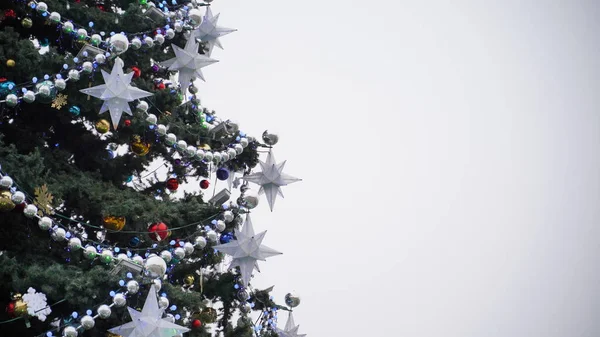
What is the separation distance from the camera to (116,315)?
205 inches

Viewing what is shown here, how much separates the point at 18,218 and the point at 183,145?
68.4 inches

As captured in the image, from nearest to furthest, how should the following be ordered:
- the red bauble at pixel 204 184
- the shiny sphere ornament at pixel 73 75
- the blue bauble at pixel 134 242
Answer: the shiny sphere ornament at pixel 73 75 → the blue bauble at pixel 134 242 → the red bauble at pixel 204 184

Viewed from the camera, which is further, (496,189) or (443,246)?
(496,189)

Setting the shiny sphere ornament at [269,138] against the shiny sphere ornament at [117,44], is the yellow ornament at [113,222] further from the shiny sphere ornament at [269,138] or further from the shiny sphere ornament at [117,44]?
the shiny sphere ornament at [269,138]

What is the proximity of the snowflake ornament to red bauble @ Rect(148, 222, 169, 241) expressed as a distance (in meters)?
1.26

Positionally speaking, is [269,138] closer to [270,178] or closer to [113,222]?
[270,178]

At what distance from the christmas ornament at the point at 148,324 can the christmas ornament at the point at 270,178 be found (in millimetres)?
2378

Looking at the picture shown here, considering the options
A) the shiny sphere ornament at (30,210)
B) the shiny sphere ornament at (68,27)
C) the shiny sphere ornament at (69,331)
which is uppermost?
the shiny sphere ornament at (68,27)

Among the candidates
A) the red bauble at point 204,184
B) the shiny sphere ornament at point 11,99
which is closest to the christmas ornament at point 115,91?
the shiny sphere ornament at point 11,99

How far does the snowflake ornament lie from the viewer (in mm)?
4938

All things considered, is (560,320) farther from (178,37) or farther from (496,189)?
(178,37)

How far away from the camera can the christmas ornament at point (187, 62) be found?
7105mm

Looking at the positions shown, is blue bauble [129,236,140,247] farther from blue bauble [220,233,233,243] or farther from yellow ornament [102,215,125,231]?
blue bauble [220,233,233,243]

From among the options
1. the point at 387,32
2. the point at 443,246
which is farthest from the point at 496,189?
the point at 387,32
